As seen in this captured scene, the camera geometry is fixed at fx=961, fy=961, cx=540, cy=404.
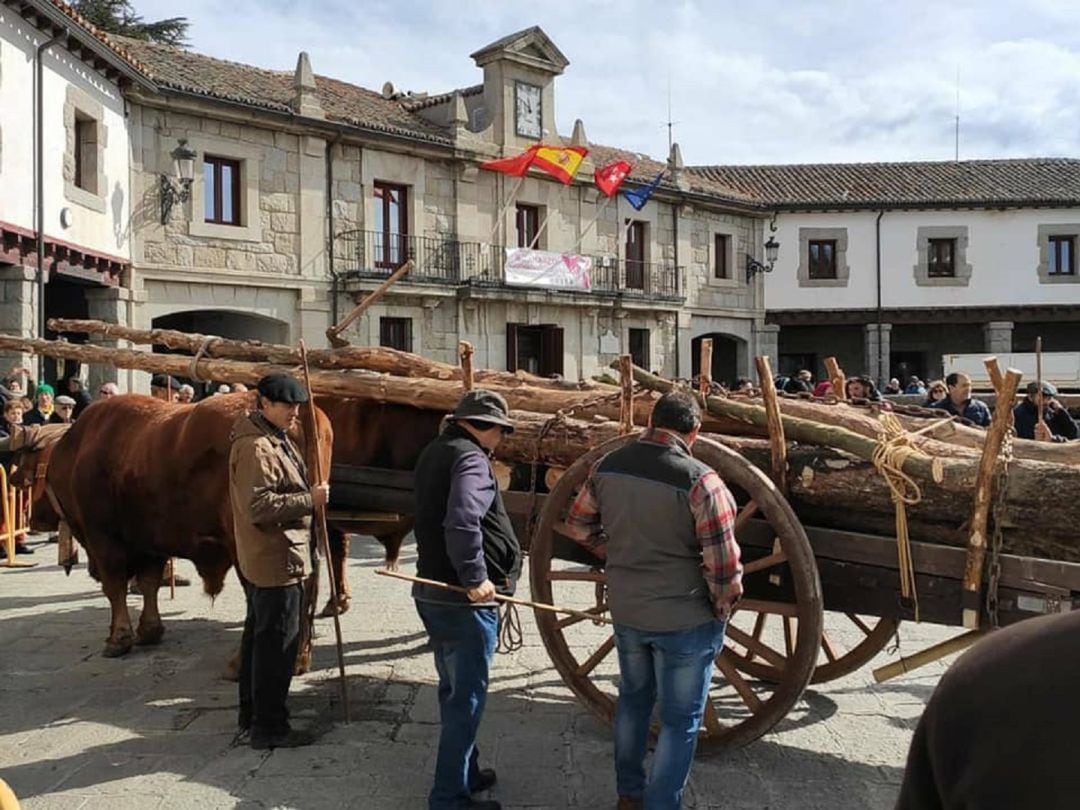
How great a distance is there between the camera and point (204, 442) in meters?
5.14

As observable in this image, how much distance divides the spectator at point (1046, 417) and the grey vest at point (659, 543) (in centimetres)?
547

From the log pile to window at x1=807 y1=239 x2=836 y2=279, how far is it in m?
22.8

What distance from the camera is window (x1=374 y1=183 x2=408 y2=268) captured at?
1944cm

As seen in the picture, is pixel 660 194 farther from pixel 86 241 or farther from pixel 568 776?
pixel 568 776

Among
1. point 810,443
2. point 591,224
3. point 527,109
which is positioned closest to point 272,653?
point 810,443

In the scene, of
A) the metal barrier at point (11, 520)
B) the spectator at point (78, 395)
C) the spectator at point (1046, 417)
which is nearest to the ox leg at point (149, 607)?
the metal barrier at point (11, 520)

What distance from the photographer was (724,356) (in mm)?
27469

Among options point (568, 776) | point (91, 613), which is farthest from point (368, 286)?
point (568, 776)

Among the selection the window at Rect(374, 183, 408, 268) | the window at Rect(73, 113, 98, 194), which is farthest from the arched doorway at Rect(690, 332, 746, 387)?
the window at Rect(73, 113, 98, 194)

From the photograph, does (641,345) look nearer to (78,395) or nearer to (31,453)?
(78,395)

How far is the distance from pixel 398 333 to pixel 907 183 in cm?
1633

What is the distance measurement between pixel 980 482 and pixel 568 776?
198 cm

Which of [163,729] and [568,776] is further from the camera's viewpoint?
[163,729]

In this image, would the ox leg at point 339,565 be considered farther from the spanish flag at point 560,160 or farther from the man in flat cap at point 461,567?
the spanish flag at point 560,160
